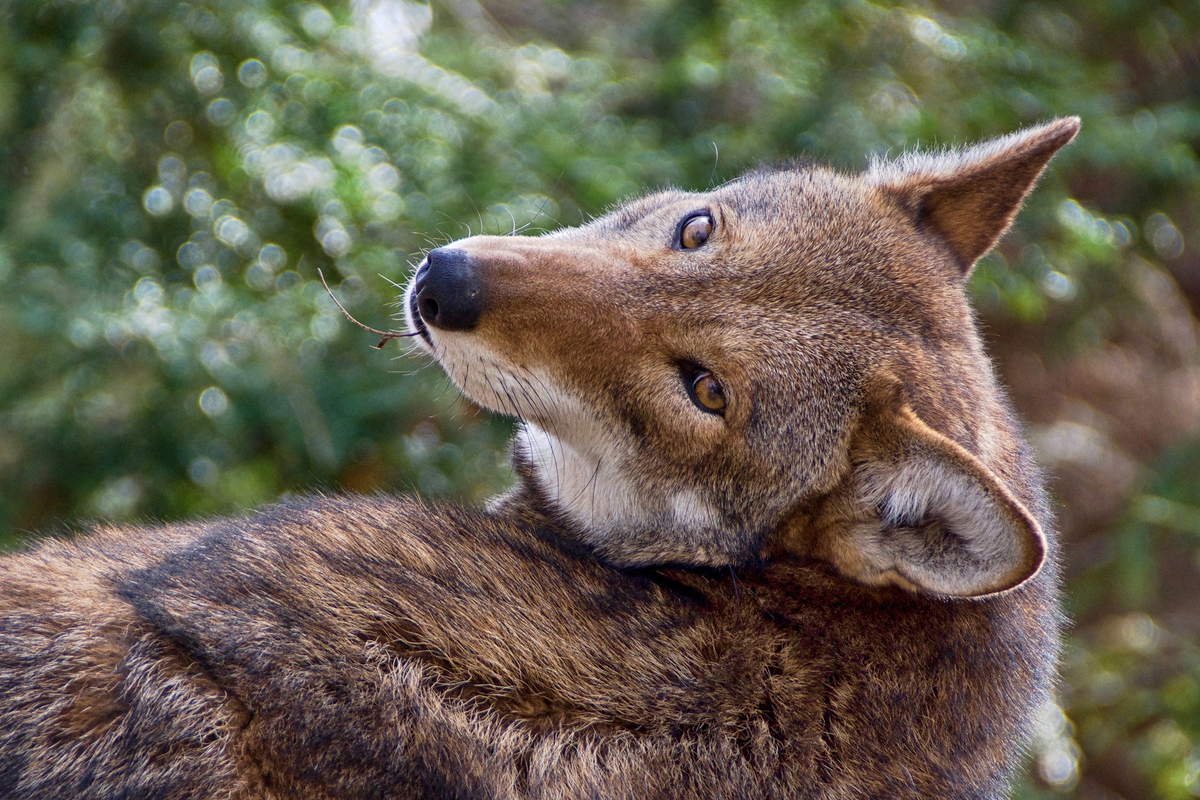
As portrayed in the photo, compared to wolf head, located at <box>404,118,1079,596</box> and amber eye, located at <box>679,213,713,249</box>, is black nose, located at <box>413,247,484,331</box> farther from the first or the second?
amber eye, located at <box>679,213,713,249</box>

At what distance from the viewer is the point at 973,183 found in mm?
3779

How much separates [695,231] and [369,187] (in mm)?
1633

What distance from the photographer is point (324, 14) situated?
15.9 ft

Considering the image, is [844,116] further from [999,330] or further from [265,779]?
[265,779]

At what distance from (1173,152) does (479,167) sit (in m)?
3.21

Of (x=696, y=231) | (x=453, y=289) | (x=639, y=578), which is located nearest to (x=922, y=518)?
(x=639, y=578)

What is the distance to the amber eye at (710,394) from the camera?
3158 mm

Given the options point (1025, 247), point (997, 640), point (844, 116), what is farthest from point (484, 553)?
point (1025, 247)

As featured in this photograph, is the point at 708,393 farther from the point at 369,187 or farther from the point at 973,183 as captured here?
the point at 369,187

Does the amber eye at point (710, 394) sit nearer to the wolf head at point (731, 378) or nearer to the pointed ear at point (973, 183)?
the wolf head at point (731, 378)

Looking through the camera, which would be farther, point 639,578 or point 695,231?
point 695,231

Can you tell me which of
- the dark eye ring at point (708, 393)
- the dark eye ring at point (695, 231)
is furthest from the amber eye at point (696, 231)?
the dark eye ring at point (708, 393)

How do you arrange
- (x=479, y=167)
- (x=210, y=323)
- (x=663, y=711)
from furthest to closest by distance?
(x=479, y=167) < (x=210, y=323) < (x=663, y=711)

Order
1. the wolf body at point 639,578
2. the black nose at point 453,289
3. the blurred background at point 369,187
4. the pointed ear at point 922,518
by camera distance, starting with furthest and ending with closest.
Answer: the blurred background at point 369,187
the black nose at point 453,289
the pointed ear at point 922,518
the wolf body at point 639,578
